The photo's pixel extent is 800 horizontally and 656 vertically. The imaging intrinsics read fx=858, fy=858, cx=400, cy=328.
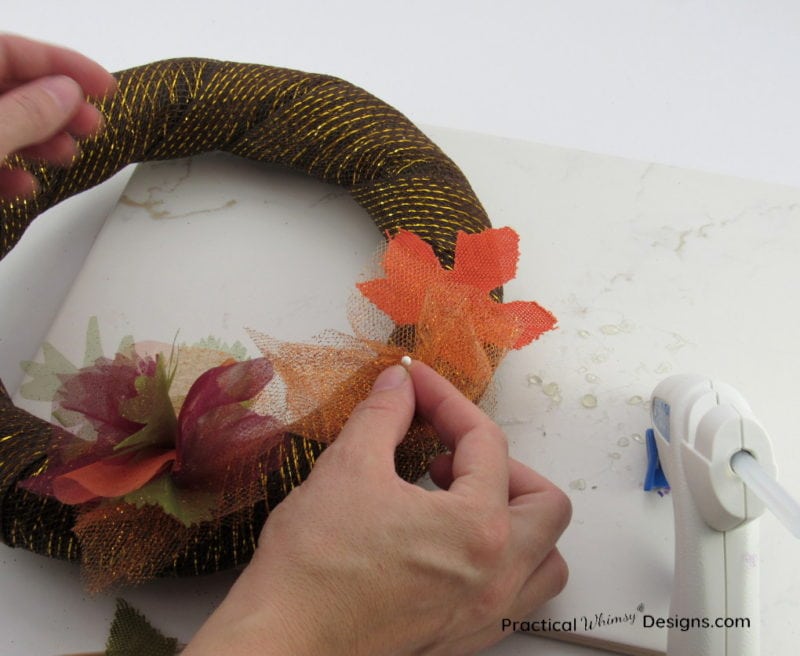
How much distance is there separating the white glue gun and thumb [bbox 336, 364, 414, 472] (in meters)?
0.25

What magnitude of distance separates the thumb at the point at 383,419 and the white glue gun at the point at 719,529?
25cm

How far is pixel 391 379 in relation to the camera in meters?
0.66

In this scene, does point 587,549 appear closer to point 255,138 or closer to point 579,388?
point 579,388

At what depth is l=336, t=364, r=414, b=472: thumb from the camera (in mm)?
595

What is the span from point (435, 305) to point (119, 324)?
374 millimetres

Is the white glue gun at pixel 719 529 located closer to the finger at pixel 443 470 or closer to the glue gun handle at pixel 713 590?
the glue gun handle at pixel 713 590

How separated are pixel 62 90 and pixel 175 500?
0.33 metres

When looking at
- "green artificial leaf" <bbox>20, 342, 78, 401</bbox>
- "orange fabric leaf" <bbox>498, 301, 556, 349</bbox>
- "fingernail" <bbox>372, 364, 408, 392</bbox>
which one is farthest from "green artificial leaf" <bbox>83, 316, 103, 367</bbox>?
"orange fabric leaf" <bbox>498, 301, 556, 349</bbox>

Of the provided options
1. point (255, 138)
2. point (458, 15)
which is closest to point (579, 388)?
point (255, 138)

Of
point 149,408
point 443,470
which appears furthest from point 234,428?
point 443,470

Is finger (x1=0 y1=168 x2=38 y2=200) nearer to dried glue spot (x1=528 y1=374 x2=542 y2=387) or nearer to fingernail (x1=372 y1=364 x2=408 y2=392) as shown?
fingernail (x1=372 y1=364 x2=408 y2=392)

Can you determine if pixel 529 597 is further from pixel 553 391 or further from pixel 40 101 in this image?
pixel 40 101

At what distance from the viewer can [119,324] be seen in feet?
2.99

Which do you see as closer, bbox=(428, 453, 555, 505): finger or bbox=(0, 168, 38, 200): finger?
bbox=(428, 453, 555, 505): finger
